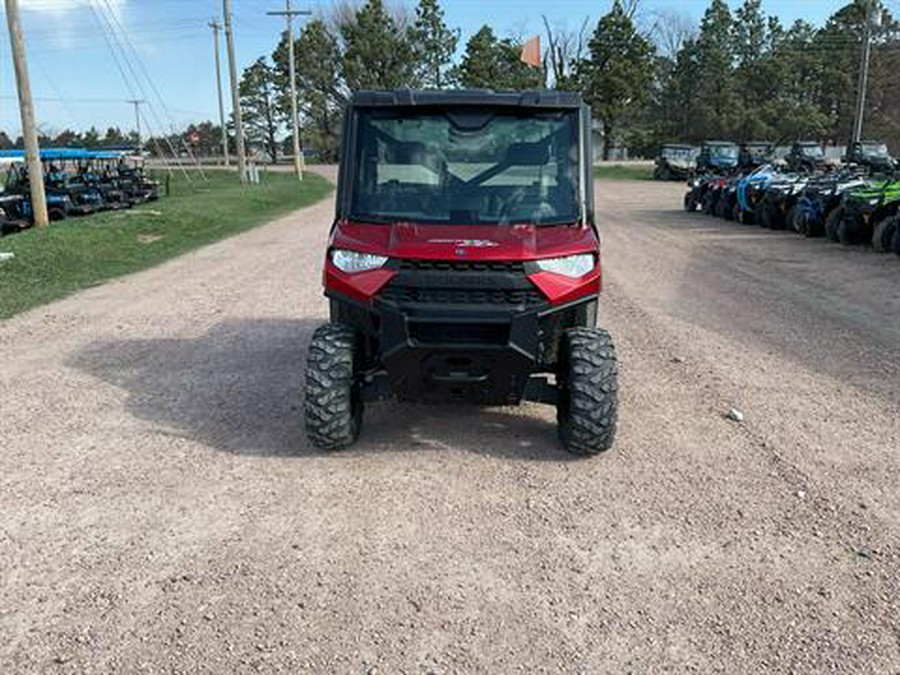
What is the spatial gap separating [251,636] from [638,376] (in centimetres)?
430

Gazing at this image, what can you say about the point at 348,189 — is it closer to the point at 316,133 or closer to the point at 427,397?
the point at 427,397

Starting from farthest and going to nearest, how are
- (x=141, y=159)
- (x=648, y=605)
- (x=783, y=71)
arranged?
(x=783, y=71) < (x=141, y=159) < (x=648, y=605)

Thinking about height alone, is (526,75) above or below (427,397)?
above

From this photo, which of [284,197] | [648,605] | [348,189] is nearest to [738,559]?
[648,605]

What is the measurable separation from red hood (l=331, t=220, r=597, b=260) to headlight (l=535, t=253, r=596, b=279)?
30 millimetres

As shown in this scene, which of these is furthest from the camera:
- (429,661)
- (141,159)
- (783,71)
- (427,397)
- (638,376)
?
(783,71)

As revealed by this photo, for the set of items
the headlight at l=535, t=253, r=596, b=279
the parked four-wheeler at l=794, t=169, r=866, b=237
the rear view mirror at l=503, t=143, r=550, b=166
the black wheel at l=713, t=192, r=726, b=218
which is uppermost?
the rear view mirror at l=503, t=143, r=550, b=166

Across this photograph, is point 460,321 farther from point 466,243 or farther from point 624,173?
point 624,173

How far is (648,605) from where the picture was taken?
11.1ft

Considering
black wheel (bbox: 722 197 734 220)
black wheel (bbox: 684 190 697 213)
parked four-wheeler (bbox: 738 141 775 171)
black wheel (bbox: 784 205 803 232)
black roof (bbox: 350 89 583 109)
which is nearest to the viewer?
black roof (bbox: 350 89 583 109)

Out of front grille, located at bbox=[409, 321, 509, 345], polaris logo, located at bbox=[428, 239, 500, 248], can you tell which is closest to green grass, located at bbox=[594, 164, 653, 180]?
polaris logo, located at bbox=[428, 239, 500, 248]

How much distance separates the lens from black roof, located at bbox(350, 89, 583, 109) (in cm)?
479

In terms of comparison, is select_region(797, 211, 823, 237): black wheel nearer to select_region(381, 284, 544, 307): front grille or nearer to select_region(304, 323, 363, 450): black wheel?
select_region(381, 284, 544, 307): front grille

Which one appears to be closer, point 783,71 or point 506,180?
point 506,180
